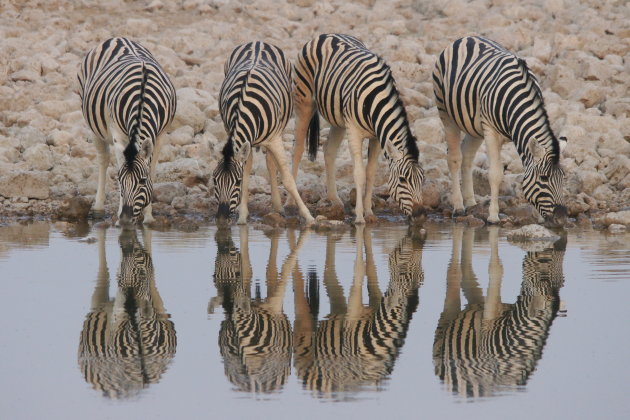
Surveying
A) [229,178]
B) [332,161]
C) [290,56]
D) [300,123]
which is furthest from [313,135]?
[290,56]

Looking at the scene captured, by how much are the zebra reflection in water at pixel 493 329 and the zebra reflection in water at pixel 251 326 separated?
940mm

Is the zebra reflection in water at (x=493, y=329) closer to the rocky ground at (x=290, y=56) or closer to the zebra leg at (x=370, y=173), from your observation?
the zebra leg at (x=370, y=173)

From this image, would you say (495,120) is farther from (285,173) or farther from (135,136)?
(135,136)

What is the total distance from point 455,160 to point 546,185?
1868 millimetres

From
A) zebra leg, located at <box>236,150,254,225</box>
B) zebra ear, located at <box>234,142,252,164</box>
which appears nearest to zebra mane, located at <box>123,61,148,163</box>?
zebra ear, located at <box>234,142,252,164</box>

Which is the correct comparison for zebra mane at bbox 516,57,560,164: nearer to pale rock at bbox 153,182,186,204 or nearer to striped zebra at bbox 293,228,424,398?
striped zebra at bbox 293,228,424,398

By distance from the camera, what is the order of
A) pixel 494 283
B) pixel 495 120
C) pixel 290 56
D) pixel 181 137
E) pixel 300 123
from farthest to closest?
A: pixel 290 56 < pixel 181 137 < pixel 300 123 < pixel 495 120 < pixel 494 283

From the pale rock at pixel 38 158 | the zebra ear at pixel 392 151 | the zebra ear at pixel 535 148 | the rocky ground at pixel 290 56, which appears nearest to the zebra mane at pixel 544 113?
the zebra ear at pixel 535 148

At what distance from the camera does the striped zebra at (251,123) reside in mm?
13109

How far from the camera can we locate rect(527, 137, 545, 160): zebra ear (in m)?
13.0

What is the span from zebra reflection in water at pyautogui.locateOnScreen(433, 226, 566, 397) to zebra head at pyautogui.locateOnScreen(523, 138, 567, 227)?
8.73 feet

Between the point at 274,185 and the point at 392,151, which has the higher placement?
the point at 392,151

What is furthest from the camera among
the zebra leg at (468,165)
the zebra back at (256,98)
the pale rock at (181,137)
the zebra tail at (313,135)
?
the pale rock at (181,137)

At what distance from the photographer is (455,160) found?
14648 millimetres
